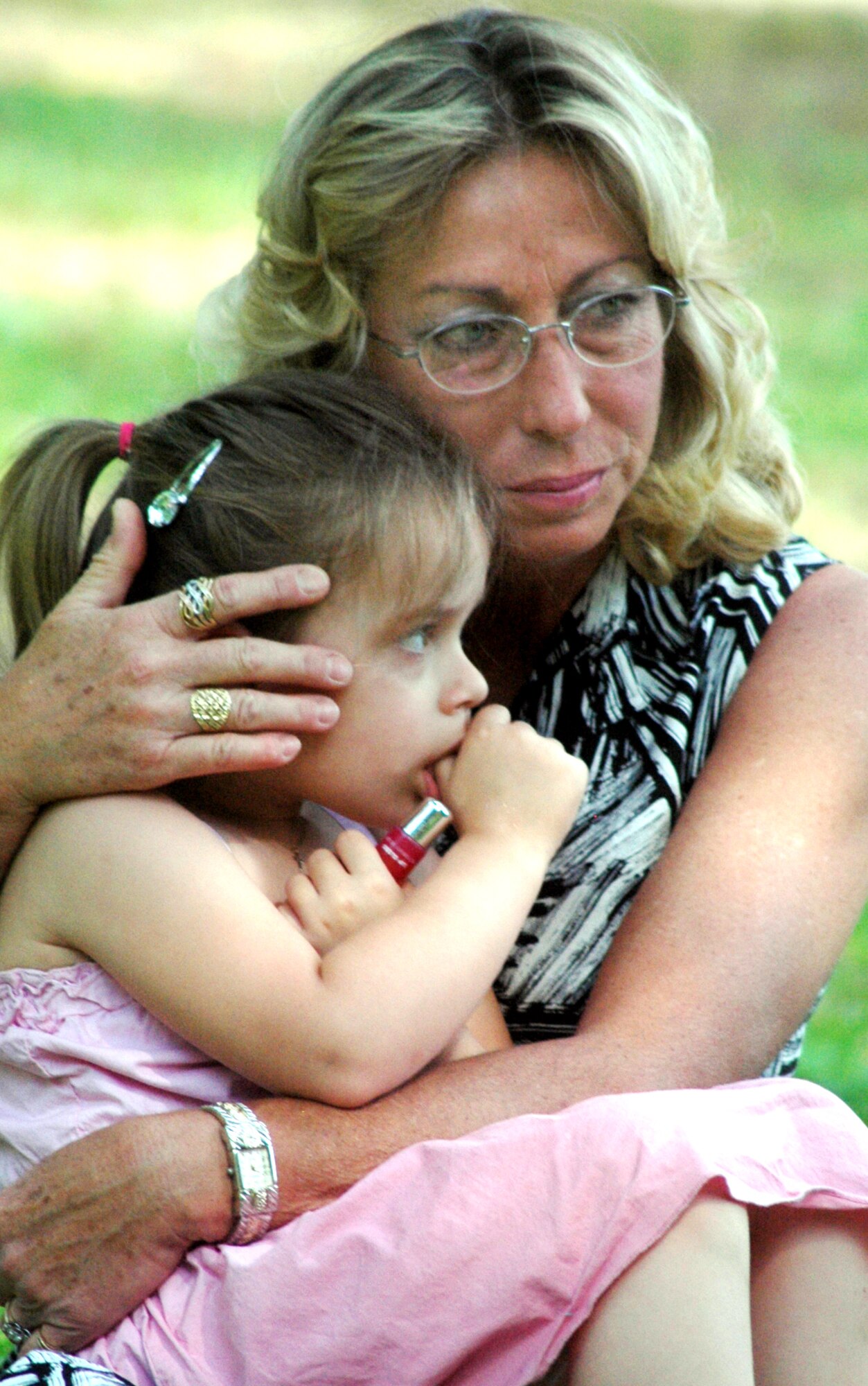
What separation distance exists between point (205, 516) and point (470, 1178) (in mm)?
899

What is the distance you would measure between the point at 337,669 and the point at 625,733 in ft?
2.30

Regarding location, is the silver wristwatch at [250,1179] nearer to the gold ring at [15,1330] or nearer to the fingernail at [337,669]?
the gold ring at [15,1330]

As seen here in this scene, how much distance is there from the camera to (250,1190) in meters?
2.13

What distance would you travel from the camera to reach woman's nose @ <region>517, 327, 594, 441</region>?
266 cm

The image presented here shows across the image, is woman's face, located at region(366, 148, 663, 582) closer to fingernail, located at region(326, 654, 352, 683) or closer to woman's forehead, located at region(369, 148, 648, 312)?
woman's forehead, located at region(369, 148, 648, 312)

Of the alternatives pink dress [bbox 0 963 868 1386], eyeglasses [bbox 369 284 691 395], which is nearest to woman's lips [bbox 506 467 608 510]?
eyeglasses [bbox 369 284 691 395]

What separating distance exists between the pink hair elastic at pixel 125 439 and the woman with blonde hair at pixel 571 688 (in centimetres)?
20

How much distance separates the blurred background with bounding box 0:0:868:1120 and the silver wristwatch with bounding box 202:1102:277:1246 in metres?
2.02

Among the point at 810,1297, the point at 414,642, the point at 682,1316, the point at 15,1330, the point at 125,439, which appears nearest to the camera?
the point at 682,1316

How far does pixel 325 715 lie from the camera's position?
7.45ft

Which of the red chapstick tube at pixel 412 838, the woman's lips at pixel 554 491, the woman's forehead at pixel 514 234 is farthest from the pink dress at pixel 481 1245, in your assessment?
the woman's forehead at pixel 514 234

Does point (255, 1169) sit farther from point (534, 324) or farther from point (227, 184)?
point (227, 184)

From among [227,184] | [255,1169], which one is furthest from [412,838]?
[227,184]

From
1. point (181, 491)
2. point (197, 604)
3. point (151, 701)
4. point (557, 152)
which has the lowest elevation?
point (151, 701)
